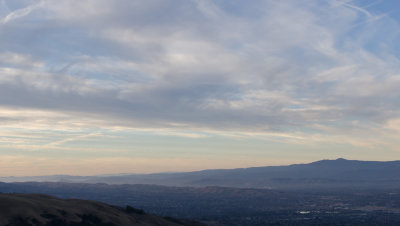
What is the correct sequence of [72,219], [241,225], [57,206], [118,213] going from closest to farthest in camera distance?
[72,219]
[57,206]
[118,213]
[241,225]

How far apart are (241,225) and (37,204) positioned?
95.8m

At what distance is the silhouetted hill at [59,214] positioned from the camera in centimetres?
9846

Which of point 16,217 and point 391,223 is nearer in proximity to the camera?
point 16,217

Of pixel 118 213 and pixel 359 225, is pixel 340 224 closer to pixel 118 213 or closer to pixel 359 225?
pixel 359 225

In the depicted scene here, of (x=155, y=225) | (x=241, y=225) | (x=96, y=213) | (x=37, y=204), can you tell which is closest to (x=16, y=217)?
(x=37, y=204)

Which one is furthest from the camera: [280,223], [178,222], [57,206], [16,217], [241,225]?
[280,223]

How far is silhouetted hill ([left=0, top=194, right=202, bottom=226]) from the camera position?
3876 inches

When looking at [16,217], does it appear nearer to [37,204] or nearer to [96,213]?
[37,204]

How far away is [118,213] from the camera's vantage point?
126 meters

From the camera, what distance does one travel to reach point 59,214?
107562 millimetres

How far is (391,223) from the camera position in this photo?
197250 mm

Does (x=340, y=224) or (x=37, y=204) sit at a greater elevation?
(x=37, y=204)

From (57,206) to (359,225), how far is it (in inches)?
5309

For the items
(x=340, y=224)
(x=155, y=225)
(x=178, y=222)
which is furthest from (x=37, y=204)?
(x=340, y=224)
